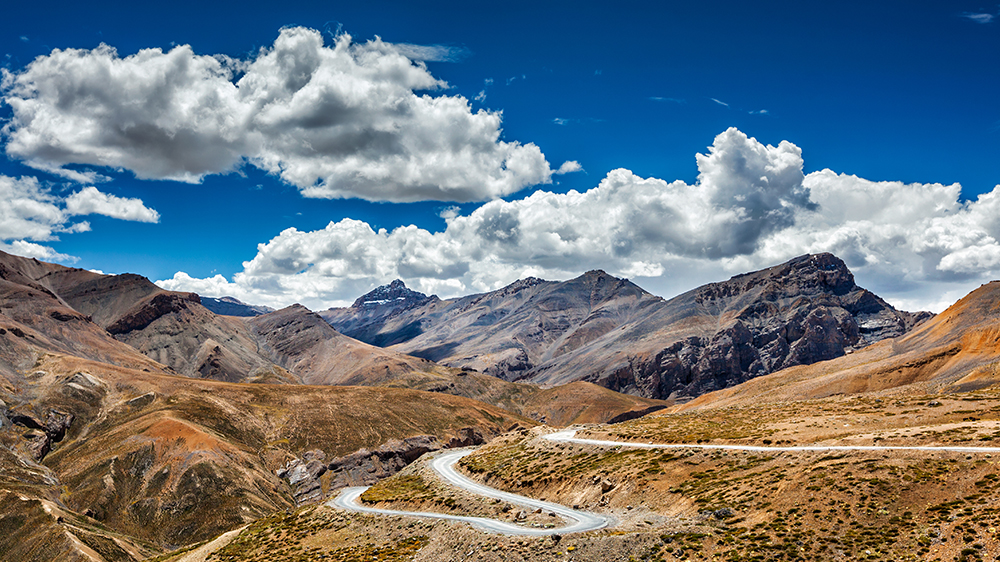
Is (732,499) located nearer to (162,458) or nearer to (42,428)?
(162,458)

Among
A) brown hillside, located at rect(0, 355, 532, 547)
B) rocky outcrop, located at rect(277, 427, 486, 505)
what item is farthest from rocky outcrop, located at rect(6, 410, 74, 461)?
rocky outcrop, located at rect(277, 427, 486, 505)

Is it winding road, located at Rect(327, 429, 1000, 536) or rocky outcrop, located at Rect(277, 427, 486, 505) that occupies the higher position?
winding road, located at Rect(327, 429, 1000, 536)

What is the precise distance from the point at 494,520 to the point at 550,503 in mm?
9991

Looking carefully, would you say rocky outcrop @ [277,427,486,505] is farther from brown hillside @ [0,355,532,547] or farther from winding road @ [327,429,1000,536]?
winding road @ [327,429,1000,536]

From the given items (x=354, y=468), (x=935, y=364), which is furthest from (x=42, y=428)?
(x=935, y=364)

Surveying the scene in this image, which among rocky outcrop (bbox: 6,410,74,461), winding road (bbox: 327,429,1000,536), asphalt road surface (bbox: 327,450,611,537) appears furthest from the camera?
rocky outcrop (bbox: 6,410,74,461)

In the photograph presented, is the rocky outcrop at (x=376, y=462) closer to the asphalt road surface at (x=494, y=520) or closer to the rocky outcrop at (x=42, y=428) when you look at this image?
the asphalt road surface at (x=494, y=520)

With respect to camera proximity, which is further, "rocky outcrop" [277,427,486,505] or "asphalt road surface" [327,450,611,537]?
"rocky outcrop" [277,427,486,505]

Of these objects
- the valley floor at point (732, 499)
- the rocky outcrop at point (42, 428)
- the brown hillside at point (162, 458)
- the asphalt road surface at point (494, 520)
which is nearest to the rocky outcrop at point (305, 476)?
the brown hillside at point (162, 458)

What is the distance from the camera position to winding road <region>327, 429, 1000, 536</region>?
48969mm

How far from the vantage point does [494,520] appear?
56438 mm

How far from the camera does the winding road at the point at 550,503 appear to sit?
4897 centimetres

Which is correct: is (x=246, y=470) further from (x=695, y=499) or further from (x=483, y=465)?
(x=695, y=499)

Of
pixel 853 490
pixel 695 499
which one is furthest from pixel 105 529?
pixel 853 490
